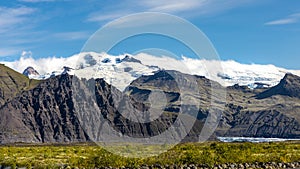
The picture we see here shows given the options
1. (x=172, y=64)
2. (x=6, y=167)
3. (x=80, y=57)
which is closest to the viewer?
(x=80, y=57)

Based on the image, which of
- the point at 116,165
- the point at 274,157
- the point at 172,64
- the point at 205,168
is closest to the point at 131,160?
the point at 116,165

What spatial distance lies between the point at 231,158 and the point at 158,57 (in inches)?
1043

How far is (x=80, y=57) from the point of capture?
6456 centimetres

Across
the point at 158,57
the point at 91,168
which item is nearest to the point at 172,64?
the point at 158,57

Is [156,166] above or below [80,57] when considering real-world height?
below

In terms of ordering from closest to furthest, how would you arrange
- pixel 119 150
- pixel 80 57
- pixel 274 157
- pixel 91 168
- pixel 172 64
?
pixel 80 57
pixel 172 64
pixel 91 168
pixel 274 157
pixel 119 150

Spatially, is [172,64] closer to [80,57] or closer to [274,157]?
[80,57]

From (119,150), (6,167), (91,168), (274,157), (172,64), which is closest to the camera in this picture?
(172,64)

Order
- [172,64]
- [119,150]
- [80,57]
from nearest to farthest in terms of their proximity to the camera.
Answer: [80,57] < [172,64] < [119,150]

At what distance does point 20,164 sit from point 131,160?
18.6 m

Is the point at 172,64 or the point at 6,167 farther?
the point at 6,167

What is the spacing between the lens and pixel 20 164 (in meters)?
83.1

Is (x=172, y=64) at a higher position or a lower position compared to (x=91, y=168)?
higher

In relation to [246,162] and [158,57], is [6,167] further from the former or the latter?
[246,162]
